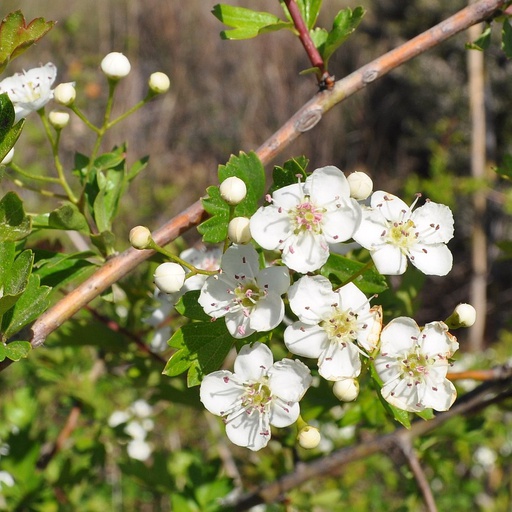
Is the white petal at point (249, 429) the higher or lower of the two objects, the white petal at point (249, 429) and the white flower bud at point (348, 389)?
the lower

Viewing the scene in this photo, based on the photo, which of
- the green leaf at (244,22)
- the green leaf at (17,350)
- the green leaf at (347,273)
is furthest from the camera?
the green leaf at (244,22)

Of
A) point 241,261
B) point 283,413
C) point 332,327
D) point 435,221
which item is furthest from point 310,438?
point 435,221

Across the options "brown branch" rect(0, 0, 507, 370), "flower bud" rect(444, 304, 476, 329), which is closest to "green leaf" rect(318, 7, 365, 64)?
"brown branch" rect(0, 0, 507, 370)

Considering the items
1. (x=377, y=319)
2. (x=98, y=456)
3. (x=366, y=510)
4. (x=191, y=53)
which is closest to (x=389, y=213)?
(x=377, y=319)

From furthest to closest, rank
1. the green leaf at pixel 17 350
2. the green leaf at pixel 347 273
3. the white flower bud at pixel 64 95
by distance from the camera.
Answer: the white flower bud at pixel 64 95, the green leaf at pixel 347 273, the green leaf at pixel 17 350

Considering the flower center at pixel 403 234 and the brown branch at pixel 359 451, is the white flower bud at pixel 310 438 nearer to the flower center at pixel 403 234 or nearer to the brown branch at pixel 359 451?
the flower center at pixel 403 234

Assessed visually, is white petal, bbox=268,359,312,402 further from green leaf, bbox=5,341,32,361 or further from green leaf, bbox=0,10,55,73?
green leaf, bbox=0,10,55,73

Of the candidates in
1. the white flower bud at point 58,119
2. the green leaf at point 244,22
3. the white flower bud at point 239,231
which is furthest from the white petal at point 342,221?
the white flower bud at point 58,119
